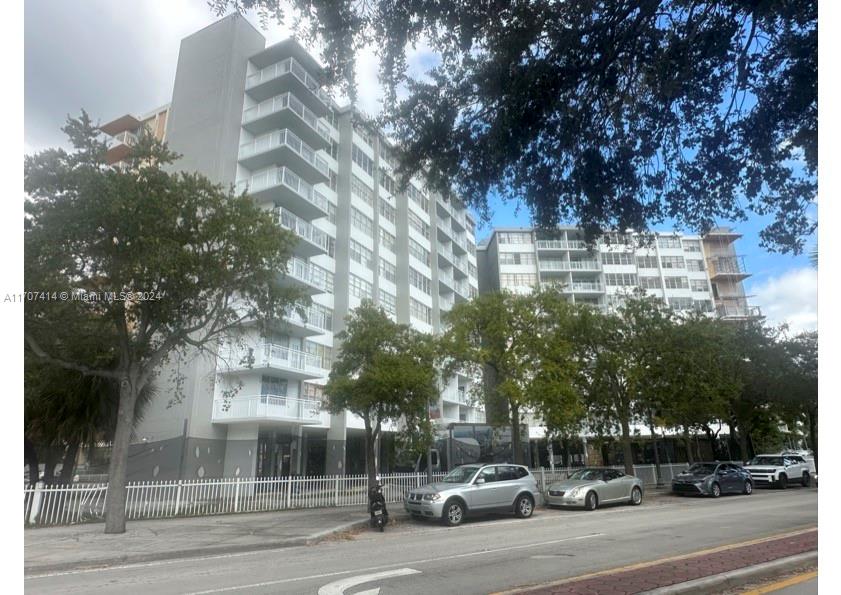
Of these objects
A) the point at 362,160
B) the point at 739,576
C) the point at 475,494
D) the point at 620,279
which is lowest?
the point at 739,576

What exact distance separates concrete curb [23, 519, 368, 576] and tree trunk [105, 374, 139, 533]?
3.86 m

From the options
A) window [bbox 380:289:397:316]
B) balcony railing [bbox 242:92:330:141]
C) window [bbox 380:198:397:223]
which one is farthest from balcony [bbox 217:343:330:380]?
window [bbox 380:198:397:223]

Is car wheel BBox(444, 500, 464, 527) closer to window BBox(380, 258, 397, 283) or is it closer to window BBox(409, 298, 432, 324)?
window BBox(380, 258, 397, 283)

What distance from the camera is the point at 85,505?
626 inches

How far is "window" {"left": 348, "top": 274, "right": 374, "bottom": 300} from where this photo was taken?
38406mm

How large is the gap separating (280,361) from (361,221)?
1485 centimetres

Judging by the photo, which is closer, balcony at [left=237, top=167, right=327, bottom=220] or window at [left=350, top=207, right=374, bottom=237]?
balcony at [left=237, top=167, right=327, bottom=220]

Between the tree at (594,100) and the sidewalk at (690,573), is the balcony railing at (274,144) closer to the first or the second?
the tree at (594,100)

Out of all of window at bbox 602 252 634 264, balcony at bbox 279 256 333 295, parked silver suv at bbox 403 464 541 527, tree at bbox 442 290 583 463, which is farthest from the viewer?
window at bbox 602 252 634 264

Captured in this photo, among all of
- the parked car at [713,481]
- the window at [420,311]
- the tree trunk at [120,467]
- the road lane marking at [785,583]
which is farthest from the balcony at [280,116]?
the road lane marking at [785,583]

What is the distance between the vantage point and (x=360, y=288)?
3934cm

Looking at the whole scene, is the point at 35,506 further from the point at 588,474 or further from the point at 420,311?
the point at 420,311

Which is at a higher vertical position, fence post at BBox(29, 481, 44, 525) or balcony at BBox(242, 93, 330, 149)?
balcony at BBox(242, 93, 330, 149)

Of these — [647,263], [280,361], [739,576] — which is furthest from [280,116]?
[647,263]
